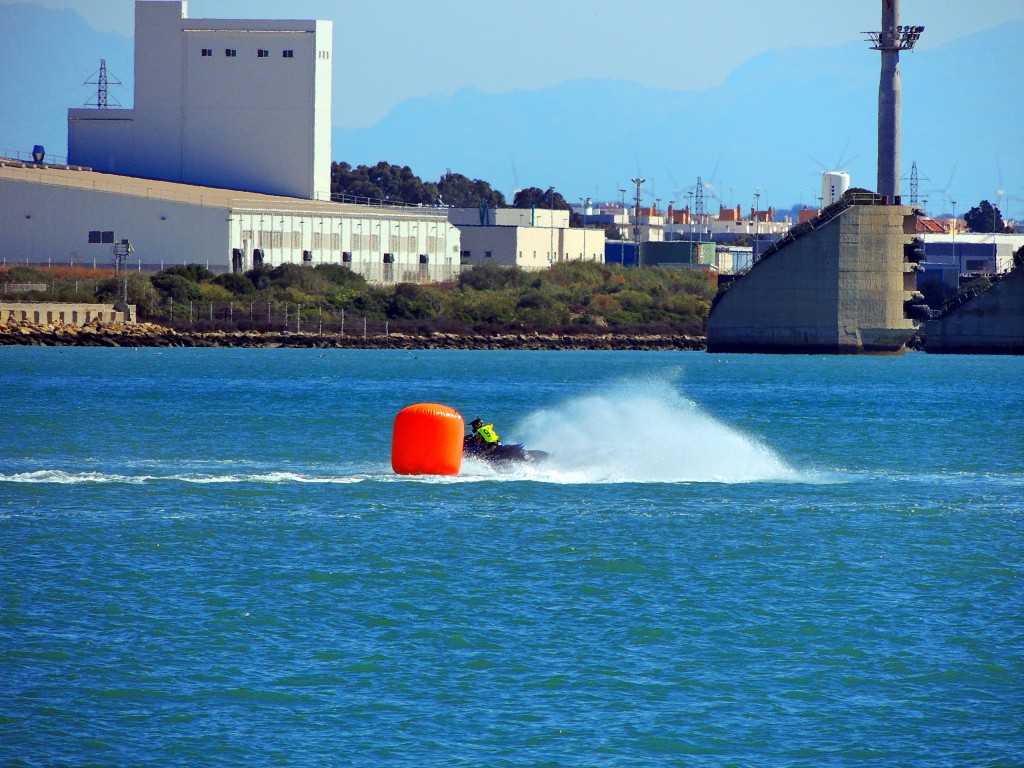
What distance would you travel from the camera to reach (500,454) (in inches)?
1427

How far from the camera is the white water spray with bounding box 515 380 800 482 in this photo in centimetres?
3847

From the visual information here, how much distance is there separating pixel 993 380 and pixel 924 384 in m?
9.28

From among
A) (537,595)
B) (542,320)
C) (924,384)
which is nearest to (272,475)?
(537,595)

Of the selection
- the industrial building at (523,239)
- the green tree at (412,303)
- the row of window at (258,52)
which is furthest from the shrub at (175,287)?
the industrial building at (523,239)

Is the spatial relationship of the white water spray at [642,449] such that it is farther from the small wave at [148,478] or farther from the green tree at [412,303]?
the green tree at [412,303]

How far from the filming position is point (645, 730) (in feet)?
55.8

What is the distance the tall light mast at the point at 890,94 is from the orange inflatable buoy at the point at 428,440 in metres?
88.3

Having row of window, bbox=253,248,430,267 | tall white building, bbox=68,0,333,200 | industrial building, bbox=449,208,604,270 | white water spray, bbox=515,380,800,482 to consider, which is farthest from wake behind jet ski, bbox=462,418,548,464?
industrial building, bbox=449,208,604,270

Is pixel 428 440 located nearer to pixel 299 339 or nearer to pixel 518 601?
pixel 518 601

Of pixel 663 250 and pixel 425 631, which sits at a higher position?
pixel 663 250

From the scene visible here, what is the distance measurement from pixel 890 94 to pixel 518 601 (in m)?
106

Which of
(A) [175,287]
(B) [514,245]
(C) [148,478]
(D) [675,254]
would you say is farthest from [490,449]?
(D) [675,254]

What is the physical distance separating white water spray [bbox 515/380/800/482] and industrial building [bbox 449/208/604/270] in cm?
9731

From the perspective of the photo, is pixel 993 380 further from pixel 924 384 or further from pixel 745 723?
pixel 745 723
